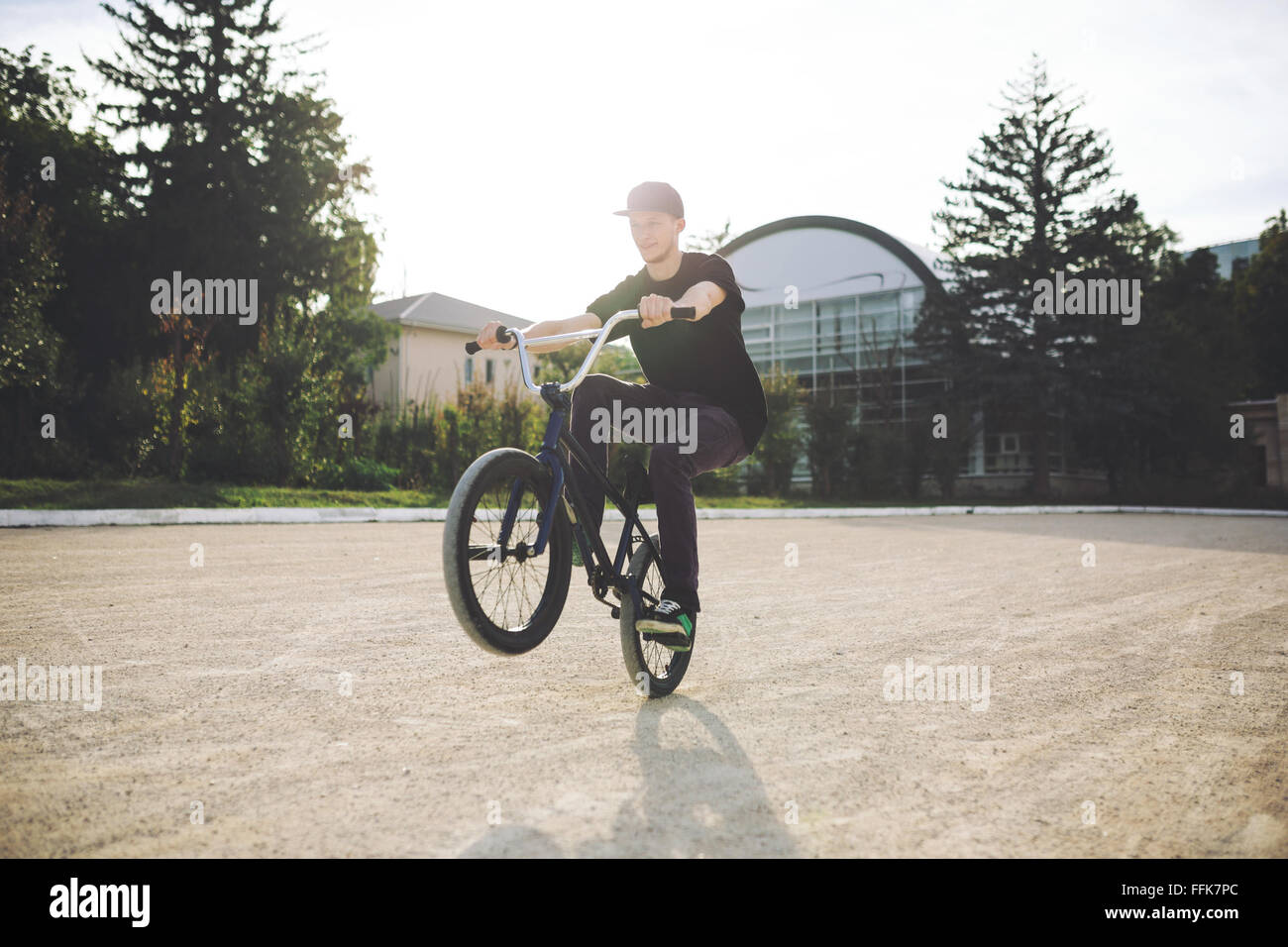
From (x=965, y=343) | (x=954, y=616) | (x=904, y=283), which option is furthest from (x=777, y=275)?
(x=954, y=616)

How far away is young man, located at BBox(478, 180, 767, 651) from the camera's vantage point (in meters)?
3.96

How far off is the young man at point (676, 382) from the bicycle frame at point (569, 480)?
7cm

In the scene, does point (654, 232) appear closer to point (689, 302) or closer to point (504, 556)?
point (689, 302)

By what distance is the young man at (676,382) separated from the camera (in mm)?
3965

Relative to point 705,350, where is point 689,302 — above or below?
above

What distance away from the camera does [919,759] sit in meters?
3.14

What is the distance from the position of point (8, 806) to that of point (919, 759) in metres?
2.77

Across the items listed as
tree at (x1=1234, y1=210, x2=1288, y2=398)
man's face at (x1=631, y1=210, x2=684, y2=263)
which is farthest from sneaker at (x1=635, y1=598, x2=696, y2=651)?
tree at (x1=1234, y1=210, x2=1288, y2=398)

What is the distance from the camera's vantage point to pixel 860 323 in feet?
129

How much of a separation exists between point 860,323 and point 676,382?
1449 inches

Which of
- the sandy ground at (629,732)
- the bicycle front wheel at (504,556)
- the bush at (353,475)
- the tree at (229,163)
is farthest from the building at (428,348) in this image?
the bicycle front wheel at (504,556)

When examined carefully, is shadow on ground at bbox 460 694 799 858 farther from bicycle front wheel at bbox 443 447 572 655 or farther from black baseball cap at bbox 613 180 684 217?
black baseball cap at bbox 613 180 684 217

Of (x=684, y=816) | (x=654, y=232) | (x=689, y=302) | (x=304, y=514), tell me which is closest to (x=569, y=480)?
(x=689, y=302)

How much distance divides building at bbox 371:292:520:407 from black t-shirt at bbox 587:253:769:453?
115ft
